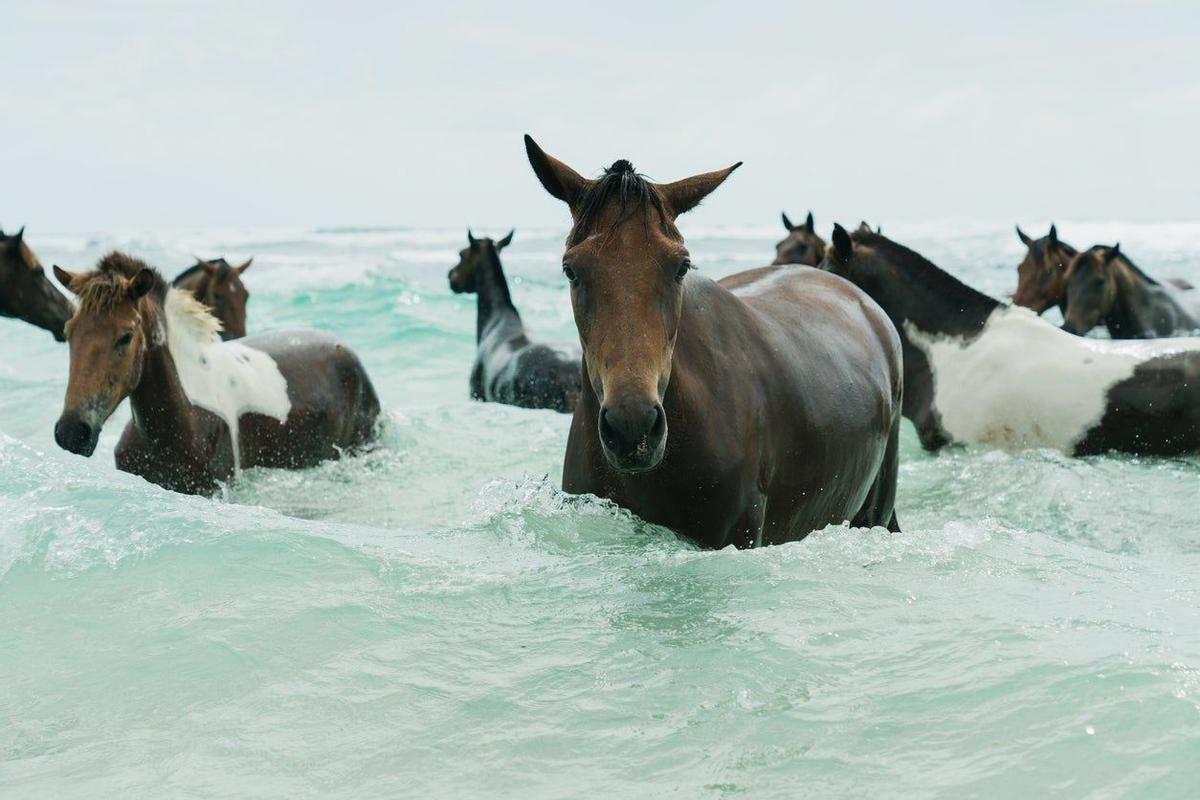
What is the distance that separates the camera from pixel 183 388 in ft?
20.0

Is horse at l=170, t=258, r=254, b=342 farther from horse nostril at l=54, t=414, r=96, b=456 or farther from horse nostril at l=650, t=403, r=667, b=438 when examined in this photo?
horse nostril at l=650, t=403, r=667, b=438

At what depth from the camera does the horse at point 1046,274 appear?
1055cm

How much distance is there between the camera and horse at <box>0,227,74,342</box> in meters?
9.20

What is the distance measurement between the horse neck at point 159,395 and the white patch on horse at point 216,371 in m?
0.10

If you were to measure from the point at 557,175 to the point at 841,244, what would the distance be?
4.20 meters

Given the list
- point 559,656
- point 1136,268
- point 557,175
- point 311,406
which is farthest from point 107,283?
point 1136,268

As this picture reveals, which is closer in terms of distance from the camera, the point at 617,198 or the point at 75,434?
the point at 617,198

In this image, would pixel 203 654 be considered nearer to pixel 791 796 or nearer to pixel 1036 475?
pixel 791 796

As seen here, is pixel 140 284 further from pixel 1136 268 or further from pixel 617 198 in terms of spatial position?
pixel 1136 268

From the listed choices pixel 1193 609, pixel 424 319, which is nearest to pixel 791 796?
pixel 1193 609

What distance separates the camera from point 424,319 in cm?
2005

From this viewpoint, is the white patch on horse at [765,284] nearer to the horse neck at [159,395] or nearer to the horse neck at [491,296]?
the horse neck at [159,395]

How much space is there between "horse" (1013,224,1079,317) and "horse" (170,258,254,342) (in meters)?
6.30

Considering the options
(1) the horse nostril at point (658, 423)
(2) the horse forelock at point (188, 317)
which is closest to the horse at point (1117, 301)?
(2) the horse forelock at point (188, 317)
